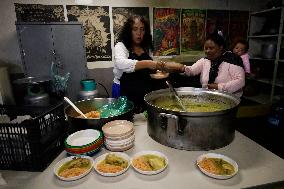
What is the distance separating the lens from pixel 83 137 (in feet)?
4.26

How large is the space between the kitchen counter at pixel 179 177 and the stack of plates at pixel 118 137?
0.10m

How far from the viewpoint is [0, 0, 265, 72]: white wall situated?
3.74m

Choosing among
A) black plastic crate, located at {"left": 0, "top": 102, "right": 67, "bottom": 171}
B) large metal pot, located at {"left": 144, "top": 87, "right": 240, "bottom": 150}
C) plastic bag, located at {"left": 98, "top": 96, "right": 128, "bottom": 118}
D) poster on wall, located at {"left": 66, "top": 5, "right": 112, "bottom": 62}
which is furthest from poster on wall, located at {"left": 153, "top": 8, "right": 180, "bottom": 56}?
black plastic crate, located at {"left": 0, "top": 102, "right": 67, "bottom": 171}

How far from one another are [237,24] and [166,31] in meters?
1.89

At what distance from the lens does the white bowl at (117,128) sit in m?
1.23

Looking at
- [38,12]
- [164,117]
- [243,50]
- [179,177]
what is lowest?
[179,177]

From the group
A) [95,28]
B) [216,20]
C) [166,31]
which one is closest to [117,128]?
[95,28]

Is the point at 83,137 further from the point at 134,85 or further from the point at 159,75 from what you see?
the point at 159,75

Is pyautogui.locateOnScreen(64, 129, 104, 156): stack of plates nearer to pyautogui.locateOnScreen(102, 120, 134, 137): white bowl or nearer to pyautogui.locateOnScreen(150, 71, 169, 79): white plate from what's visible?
pyautogui.locateOnScreen(102, 120, 134, 137): white bowl

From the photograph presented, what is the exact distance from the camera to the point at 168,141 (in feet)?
4.25

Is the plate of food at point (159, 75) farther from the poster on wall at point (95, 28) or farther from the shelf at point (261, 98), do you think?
the shelf at point (261, 98)

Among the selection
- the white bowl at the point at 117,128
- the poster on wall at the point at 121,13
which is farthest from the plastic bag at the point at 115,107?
the poster on wall at the point at 121,13

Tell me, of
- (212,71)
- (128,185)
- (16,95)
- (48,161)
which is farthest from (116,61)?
(16,95)

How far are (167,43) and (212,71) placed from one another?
2221 mm
